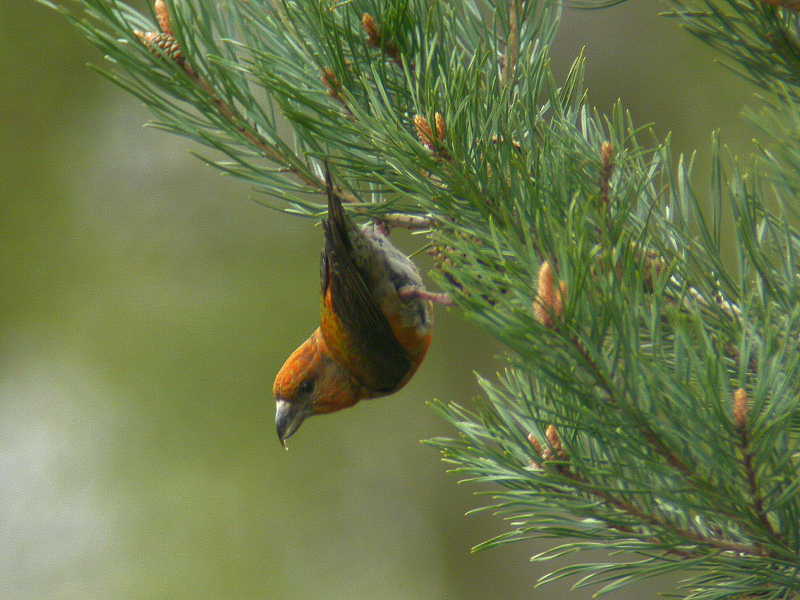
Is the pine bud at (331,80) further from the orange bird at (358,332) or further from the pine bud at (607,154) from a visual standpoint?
the orange bird at (358,332)

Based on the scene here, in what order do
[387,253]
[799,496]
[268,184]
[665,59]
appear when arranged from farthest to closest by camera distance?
[665,59] < [387,253] < [268,184] < [799,496]

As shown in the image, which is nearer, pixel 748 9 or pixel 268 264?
pixel 748 9

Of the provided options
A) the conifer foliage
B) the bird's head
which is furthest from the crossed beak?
the conifer foliage

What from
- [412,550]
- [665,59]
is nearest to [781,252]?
[665,59]

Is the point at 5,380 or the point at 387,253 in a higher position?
the point at 387,253

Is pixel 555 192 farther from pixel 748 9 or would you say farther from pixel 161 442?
pixel 161 442

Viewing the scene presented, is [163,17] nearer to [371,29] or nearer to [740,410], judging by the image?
[371,29]

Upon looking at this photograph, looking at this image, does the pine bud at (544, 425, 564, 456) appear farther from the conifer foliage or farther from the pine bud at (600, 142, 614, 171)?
the pine bud at (600, 142, 614, 171)

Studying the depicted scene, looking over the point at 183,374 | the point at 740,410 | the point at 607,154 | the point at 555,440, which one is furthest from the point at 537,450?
the point at 183,374

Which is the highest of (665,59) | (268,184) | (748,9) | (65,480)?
(748,9)
